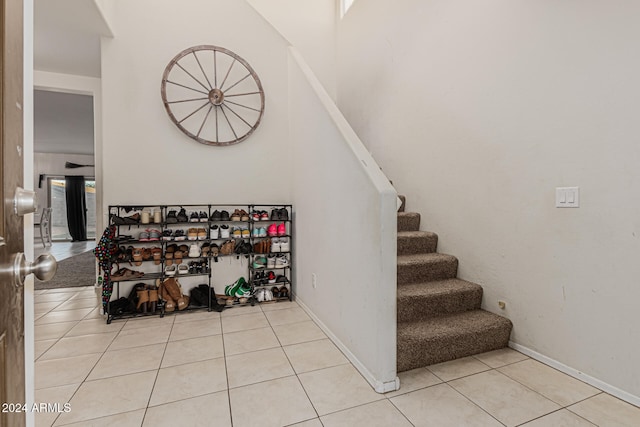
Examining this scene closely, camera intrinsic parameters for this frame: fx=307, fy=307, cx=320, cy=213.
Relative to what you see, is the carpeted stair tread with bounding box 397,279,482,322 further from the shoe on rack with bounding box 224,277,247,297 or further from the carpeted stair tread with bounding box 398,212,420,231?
the shoe on rack with bounding box 224,277,247,297

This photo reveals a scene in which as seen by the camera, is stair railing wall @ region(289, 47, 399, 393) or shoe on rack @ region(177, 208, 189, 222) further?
shoe on rack @ region(177, 208, 189, 222)

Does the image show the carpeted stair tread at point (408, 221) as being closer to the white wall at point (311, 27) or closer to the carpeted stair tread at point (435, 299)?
the carpeted stair tread at point (435, 299)

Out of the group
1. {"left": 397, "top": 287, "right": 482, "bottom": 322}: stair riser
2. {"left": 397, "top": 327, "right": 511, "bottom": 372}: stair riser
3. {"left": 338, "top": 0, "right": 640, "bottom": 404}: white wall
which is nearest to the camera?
{"left": 338, "top": 0, "right": 640, "bottom": 404}: white wall

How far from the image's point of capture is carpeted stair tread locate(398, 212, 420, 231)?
305 centimetres

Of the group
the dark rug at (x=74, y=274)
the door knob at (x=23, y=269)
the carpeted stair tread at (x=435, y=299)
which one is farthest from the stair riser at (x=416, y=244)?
the dark rug at (x=74, y=274)

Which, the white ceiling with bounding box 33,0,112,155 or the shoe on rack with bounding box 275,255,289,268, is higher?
the white ceiling with bounding box 33,0,112,155

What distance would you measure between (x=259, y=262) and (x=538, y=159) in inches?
107

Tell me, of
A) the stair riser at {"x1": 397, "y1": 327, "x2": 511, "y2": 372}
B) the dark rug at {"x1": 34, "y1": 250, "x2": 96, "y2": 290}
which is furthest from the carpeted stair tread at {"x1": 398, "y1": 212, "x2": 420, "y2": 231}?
the dark rug at {"x1": 34, "y1": 250, "x2": 96, "y2": 290}

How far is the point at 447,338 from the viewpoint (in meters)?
2.08

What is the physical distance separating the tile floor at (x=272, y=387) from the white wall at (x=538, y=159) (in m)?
0.39

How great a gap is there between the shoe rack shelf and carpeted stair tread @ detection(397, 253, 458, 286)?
1.41 meters

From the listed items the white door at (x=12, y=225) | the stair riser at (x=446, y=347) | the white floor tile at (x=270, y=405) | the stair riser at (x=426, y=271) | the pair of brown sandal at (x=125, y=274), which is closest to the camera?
the white door at (x=12, y=225)

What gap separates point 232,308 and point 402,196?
219 cm

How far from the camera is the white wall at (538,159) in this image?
1664 millimetres
